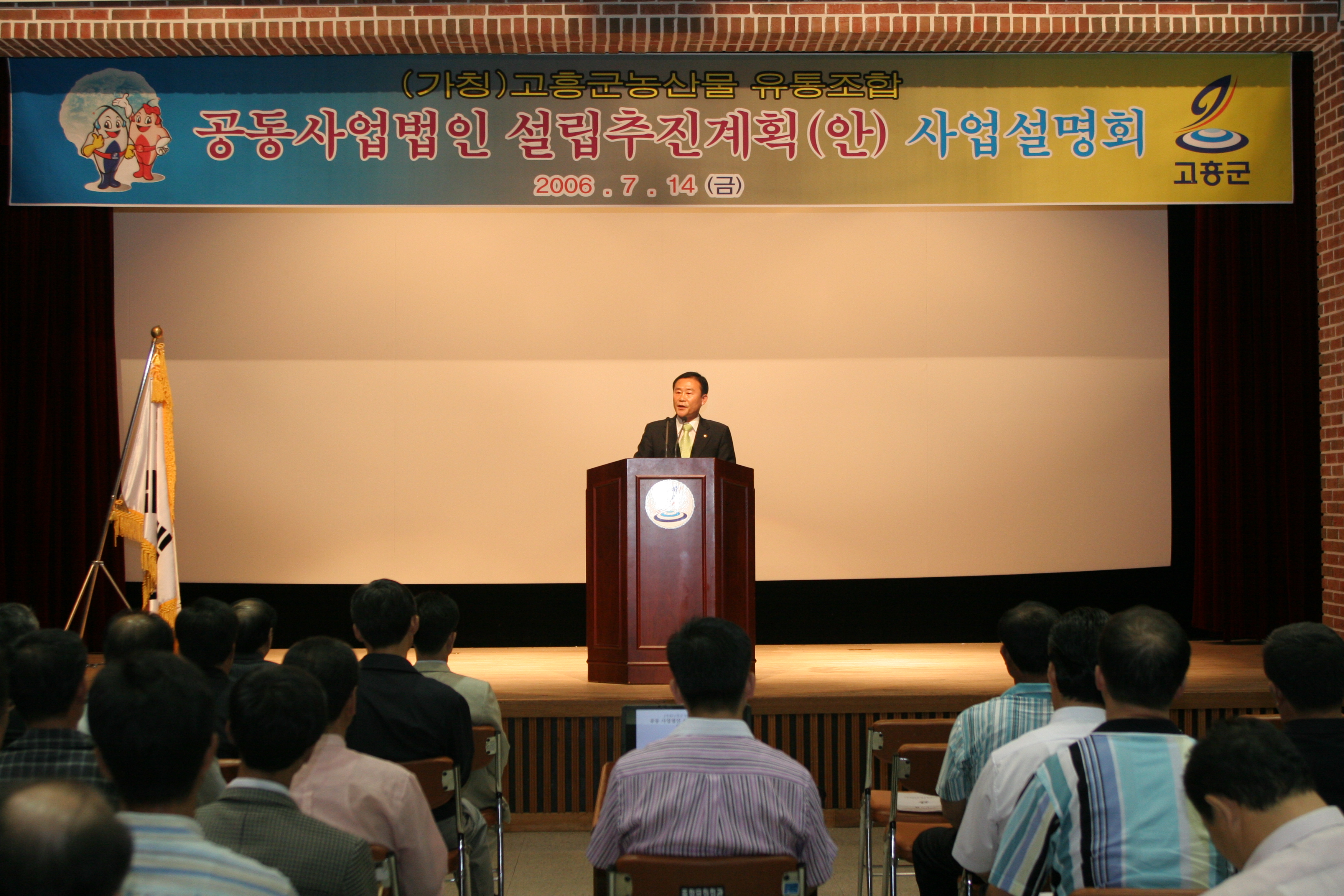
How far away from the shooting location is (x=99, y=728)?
137cm

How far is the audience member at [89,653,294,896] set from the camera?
1273mm

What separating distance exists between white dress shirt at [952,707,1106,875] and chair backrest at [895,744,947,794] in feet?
2.17

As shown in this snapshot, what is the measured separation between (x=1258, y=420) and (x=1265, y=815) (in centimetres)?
601

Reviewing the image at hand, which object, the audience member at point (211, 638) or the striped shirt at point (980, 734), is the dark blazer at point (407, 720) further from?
the striped shirt at point (980, 734)

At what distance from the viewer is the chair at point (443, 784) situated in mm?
2420

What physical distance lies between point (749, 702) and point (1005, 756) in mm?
2257

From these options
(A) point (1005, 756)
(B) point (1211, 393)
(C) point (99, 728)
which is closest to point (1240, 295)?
(B) point (1211, 393)

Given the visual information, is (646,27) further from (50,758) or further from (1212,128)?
(50,758)

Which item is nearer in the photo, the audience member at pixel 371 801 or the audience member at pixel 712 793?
the audience member at pixel 712 793

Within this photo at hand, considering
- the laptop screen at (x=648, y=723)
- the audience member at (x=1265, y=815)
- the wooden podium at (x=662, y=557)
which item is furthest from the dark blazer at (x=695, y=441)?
the audience member at (x=1265, y=815)

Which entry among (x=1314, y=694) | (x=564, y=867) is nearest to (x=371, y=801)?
(x=1314, y=694)

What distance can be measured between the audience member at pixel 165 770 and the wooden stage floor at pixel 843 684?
2.81 m

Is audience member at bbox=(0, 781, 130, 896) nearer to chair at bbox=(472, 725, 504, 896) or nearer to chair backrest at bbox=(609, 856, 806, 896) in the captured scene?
chair backrest at bbox=(609, 856, 806, 896)

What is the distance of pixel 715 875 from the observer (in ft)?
5.61
